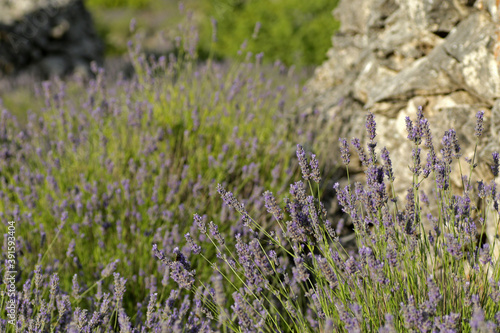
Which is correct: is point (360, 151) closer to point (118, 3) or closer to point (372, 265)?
point (372, 265)

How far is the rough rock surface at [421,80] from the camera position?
8.58 feet

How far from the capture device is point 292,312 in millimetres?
1604

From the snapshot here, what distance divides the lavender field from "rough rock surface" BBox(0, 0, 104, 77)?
4.42 m

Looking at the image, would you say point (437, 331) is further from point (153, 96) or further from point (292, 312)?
point (153, 96)

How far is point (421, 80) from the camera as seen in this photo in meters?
2.87

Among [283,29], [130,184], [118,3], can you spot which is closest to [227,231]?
[130,184]

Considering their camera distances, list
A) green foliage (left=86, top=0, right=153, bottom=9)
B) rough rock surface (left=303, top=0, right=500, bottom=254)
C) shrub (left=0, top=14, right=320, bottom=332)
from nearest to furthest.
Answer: shrub (left=0, top=14, right=320, bottom=332) → rough rock surface (left=303, top=0, right=500, bottom=254) → green foliage (left=86, top=0, right=153, bottom=9)

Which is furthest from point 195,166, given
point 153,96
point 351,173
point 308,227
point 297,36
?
point 297,36

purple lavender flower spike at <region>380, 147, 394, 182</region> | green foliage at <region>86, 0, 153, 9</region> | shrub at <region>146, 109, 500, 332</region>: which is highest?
purple lavender flower spike at <region>380, 147, 394, 182</region>

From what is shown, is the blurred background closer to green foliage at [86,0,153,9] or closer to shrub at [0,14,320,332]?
shrub at [0,14,320,332]

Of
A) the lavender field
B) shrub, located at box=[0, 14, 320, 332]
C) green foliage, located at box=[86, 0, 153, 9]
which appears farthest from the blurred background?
green foliage, located at box=[86, 0, 153, 9]

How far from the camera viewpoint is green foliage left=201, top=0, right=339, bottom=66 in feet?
25.9

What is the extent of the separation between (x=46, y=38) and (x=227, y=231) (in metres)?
6.68

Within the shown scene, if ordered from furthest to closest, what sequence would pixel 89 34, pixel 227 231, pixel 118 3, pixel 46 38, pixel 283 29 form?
pixel 118 3 < pixel 89 34 < pixel 283 29 < pixel 46 38 < pixel 227 231
